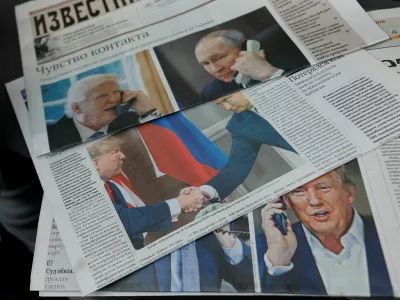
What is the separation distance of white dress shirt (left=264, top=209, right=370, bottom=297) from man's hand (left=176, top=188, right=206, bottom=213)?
2.8 inches

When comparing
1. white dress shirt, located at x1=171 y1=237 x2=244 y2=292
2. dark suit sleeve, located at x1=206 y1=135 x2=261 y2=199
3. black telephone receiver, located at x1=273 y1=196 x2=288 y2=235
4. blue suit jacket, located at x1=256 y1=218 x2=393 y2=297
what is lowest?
blue suit jacket, located at x1=256 y1=218 x2=393 y2=297

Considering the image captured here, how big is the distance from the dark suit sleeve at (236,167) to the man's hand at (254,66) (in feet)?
0.27

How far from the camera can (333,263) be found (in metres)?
0.31

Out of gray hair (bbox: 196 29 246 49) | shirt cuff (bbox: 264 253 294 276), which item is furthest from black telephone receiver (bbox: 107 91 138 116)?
shirt cuff (bbox: 264 253 294 276)

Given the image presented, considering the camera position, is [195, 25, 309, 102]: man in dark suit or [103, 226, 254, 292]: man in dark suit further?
[195, 25, 309, 102]: man in dark suit

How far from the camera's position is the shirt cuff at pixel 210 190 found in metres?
0.35

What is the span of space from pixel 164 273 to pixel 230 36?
26 centimetres

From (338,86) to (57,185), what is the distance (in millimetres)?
295

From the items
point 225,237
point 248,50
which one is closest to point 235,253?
point 225,237

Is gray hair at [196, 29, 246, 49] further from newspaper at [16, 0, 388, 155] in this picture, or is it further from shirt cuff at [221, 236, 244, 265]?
shirt cuff at [221, 236, 244, 265]

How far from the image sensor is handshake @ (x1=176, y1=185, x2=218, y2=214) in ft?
1.13

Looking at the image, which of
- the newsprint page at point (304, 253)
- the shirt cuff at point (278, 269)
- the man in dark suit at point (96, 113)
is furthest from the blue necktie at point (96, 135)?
the shirt cuff at point (278, 269)

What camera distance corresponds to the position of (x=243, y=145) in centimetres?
37

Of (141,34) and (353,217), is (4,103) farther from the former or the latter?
(353,217)
